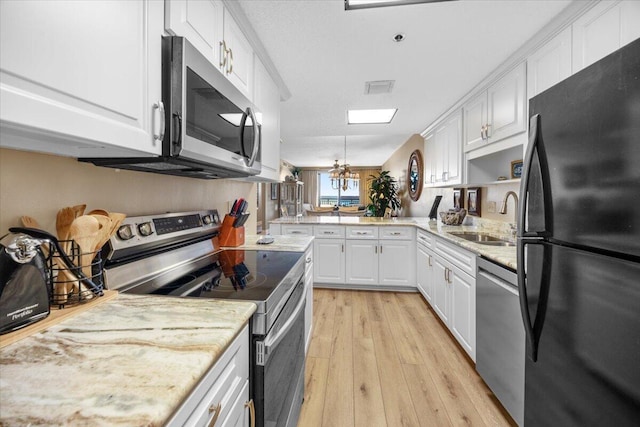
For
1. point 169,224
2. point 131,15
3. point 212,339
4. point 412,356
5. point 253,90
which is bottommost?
point 412,356

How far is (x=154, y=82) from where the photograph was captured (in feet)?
2.83

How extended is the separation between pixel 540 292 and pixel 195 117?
1346 millimetres

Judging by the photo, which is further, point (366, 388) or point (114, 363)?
point (366, 388)

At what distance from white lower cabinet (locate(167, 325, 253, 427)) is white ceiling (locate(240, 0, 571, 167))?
1723 millimetres

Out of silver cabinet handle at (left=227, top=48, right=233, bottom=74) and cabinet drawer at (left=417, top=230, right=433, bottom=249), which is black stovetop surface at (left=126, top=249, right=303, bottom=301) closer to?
silver cabinet handle at (left=227, top=48, right=233, bottom=74)

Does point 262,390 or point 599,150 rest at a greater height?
point 599,150

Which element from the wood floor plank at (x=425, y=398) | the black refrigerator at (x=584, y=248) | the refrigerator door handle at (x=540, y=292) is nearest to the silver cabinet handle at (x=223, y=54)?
the black refrigerator at (x=584, y=248)

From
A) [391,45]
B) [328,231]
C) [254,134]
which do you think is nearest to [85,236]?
[254,134]

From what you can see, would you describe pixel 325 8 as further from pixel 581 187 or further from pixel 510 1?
pixel 581 187

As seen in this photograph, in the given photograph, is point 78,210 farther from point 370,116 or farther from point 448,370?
point 370,116

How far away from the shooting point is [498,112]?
7.44 feet

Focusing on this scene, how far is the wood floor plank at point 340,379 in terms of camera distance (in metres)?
1.52

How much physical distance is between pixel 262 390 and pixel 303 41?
2.01 m

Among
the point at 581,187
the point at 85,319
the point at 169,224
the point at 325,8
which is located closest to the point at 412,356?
the point at 581,187
